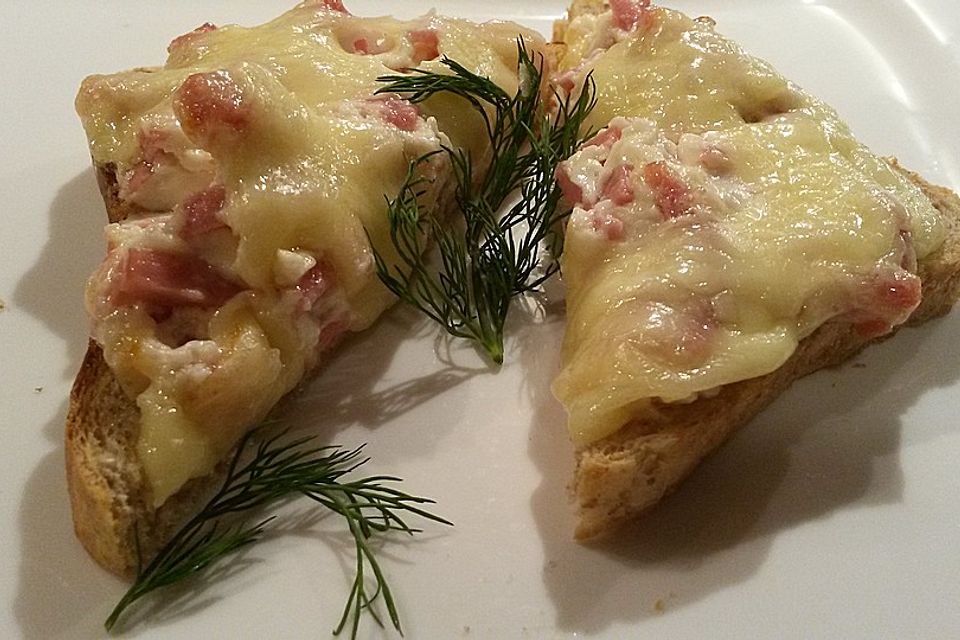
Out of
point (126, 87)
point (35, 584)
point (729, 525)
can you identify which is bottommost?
point (35, 584)

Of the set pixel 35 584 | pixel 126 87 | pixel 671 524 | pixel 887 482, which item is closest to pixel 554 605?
pixel 671 524

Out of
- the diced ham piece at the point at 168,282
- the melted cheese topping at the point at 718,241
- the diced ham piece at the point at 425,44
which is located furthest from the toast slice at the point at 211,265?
the melted cheese topping at the point at 718,241

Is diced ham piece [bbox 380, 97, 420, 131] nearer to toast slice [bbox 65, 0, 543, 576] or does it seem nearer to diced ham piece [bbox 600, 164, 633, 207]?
toast slice [bbox 65, 0, 543, 576]

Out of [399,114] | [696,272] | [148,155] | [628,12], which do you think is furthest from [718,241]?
[148,155]

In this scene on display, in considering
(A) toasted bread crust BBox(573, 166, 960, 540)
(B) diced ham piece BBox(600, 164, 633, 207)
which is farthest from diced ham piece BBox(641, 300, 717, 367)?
(B) diced ham piece BBox(600, 164, 633, 207)

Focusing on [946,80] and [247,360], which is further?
[946,80]

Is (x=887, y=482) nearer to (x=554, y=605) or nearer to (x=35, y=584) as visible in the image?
(x=554, y=605)

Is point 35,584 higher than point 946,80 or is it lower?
lower
